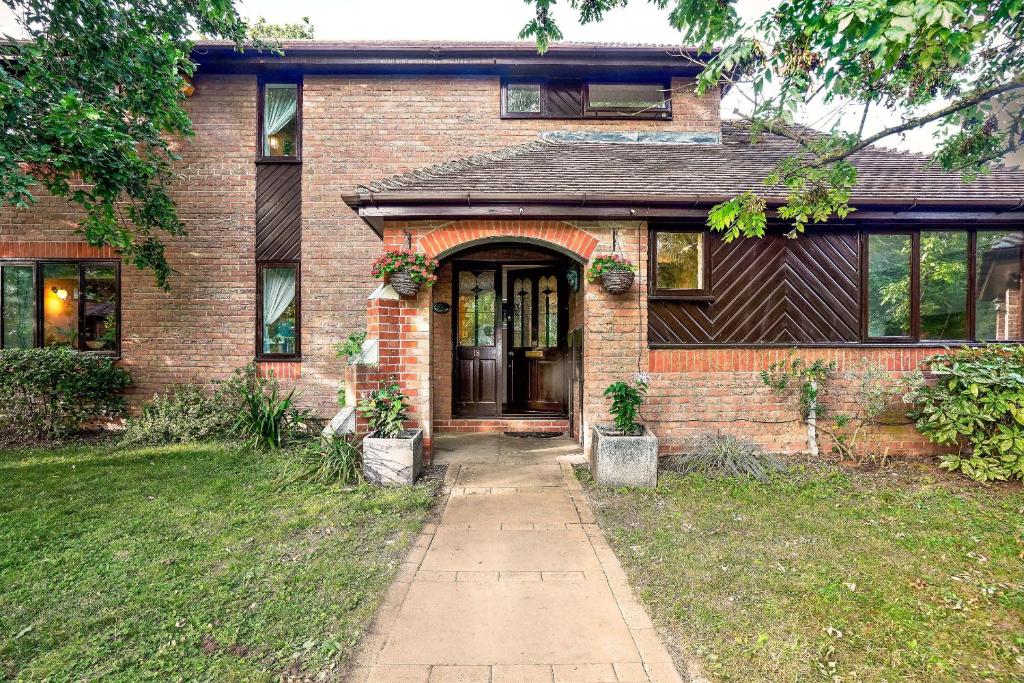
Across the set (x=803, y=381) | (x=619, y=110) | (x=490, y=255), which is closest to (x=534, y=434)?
(x=490, y=255)

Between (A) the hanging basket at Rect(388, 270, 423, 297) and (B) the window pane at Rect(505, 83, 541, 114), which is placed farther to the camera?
(B) the window pane at Rect(505, 83, 541, 114)

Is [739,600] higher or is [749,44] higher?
[749,44]

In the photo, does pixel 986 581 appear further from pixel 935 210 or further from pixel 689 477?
pixel 935 210

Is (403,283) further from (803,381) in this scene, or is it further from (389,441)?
(803,381)

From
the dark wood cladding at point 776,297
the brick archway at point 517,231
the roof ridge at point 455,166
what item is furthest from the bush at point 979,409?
the roof ridge at point 455,166

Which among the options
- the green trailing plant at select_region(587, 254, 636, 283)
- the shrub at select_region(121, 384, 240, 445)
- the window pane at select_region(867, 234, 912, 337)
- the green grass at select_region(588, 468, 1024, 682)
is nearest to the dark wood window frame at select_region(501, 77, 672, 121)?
the green trailing plant at select_region(587, 254, 636, 283)

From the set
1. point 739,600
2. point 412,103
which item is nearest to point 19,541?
point 739,600

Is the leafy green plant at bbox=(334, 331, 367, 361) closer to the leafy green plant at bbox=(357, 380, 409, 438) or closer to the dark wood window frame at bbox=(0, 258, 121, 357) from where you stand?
the leafy green plant at bbox=(357, 380, 409, 438)

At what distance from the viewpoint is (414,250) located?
203 inches

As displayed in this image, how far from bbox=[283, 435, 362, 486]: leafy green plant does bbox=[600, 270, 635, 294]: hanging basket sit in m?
3.28

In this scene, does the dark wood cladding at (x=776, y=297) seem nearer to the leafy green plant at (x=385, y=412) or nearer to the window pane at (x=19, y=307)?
the leafy green plant at (x=385, y=412)

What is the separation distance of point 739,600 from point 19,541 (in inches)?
198

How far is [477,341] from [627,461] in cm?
381

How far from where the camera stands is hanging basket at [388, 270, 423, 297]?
4.87 m
